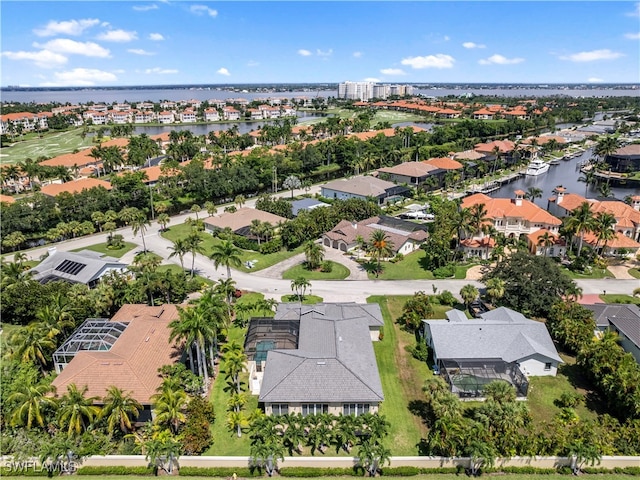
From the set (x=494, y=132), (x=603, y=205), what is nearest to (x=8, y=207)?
(x=603, y=205)

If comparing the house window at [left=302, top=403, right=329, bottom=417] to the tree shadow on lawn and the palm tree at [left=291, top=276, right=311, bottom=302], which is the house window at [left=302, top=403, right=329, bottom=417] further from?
the tree shadow on lawn

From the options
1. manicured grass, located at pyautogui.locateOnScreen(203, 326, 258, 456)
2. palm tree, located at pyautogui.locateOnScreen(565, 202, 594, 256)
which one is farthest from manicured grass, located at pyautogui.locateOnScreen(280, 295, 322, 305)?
palm tree, located at pyautogui.locateOnScreen(565, 202, 594, 256)

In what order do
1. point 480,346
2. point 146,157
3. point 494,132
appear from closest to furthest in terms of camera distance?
1. point 480,346
2. point 146,157
3. point 494,132

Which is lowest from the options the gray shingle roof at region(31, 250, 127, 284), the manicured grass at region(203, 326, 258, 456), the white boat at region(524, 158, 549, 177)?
the manicured grass at region(203, 326, 258, 456)

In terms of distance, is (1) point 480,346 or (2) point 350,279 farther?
(2) point 350,279

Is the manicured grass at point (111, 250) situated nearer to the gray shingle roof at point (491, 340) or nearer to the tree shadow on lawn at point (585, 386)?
the gray shingle roof at point (491, 340)

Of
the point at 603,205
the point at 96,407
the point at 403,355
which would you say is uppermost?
the point at 603,205

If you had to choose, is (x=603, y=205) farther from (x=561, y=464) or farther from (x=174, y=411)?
(x=174, y=411)
